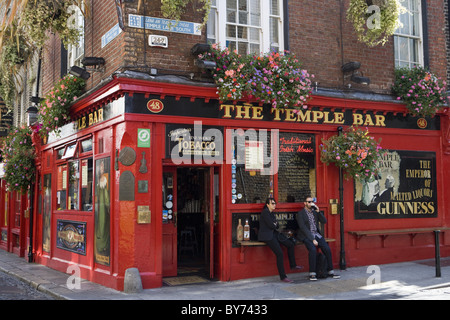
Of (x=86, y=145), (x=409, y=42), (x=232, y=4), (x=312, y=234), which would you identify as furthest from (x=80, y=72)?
(x=409, y=42)

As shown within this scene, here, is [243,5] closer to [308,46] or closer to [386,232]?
[308,46]

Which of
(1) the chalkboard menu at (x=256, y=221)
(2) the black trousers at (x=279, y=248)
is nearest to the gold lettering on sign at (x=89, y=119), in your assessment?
(1) the chalkboard menu at (x=256, y=221)

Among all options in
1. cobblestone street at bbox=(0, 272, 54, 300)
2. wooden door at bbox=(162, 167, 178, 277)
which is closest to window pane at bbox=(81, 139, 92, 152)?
wooden door at bbox=(162, 167, 178, 277)

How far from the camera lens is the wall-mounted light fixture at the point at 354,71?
1084 centimetres

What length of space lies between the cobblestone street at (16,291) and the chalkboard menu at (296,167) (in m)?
5.38

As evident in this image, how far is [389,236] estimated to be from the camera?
445 inches

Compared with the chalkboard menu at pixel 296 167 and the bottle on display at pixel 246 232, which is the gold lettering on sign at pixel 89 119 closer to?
the bottle on display at pixel 246 232

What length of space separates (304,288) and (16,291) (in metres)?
5.93

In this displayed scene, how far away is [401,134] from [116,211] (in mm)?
7325

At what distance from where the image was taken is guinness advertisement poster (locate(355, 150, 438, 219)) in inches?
443

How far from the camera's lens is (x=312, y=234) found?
9.80 metres

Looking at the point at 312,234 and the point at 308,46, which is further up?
the point at 308,46
